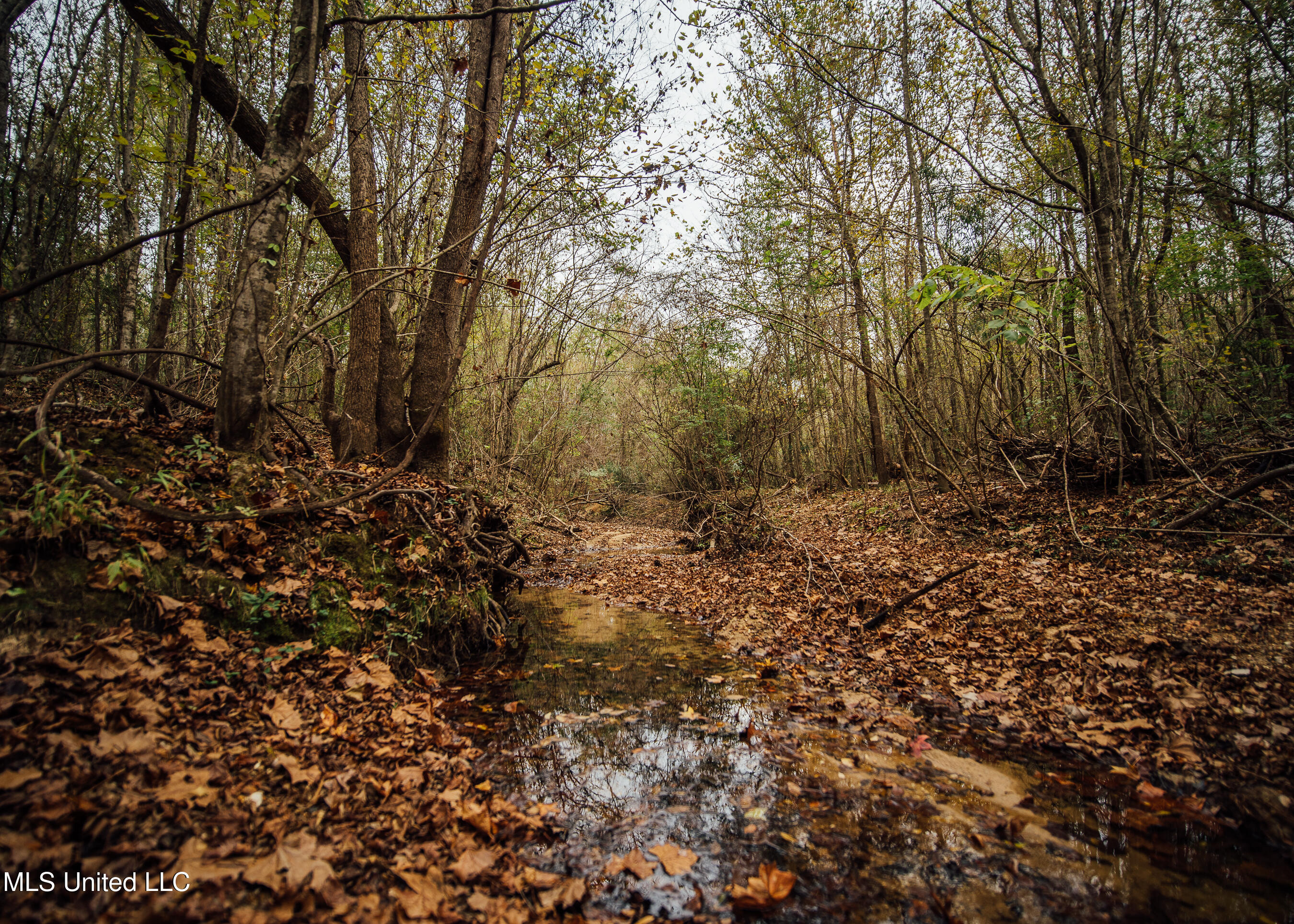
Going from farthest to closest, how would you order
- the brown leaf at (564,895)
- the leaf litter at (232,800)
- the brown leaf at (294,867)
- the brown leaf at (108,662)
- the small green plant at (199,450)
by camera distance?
the small green plant at (199,450)
the brown leaf at (108,662)
the brown leaf at (564,895)
the brown leaf at (294,867)
the leaf litter at (232,800)

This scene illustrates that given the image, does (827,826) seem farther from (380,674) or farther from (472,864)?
(380,674)

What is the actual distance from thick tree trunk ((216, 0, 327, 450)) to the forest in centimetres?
3

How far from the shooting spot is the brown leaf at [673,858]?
2.25m

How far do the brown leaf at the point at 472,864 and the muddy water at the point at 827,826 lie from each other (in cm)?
18

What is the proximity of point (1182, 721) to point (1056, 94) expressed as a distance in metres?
8.37

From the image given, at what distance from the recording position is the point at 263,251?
3.93 metres

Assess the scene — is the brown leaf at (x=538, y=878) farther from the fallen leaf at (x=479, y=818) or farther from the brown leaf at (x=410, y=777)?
the brown leaf at (x=410, y=777)

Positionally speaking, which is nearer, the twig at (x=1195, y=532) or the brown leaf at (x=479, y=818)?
the brown leaf at (x=479, y=818)

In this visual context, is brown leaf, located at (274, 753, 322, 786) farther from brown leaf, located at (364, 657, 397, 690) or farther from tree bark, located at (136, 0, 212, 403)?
tree bark, located at (136, 0, 212, 403)

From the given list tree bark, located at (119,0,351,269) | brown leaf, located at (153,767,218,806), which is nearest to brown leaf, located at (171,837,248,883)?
brown leaf, located at (153,767,218,806)

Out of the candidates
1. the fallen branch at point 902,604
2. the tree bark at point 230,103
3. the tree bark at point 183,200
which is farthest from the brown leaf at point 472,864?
the tree bark at point 230,103

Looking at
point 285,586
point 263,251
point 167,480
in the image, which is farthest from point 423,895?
point 263,251

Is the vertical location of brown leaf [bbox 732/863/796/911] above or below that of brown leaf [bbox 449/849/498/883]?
below

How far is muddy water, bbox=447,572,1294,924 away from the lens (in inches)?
79.9
